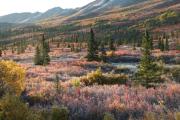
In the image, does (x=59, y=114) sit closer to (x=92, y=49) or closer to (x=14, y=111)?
(x=14, y=111)

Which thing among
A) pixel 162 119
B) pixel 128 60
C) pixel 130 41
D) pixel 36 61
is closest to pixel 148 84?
pixel 162 119

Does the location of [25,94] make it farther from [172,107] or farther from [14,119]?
[172,107]

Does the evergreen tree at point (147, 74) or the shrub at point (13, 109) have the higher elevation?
the shrub at point (13, 109)

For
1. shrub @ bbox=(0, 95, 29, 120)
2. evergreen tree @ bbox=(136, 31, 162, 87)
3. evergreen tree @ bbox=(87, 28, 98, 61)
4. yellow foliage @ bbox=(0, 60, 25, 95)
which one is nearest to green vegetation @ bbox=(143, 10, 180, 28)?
evergreen tree @ bbox=(87, 28, 98, 61)

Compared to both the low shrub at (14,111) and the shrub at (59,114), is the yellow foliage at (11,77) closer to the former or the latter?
the low shrub at (14,111)

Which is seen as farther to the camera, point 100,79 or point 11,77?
point 100,79

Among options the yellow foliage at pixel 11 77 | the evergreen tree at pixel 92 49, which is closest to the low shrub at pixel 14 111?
the yellow foliage at pixel 11 77

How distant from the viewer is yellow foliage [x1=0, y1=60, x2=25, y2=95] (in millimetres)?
15203

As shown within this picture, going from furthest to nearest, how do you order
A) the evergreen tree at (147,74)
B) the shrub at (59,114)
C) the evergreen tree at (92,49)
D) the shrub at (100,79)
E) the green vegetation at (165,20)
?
the green vegetation at (165,20)
the evergreen tree at (92,49)
the shrub at (100,79)
the evergreen tree at (147,74)
the shrub at (59,114)

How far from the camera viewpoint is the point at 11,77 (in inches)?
608

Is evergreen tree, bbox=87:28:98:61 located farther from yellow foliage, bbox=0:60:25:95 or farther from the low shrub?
the low shrub

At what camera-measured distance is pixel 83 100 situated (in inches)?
546

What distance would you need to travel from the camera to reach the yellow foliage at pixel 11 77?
599 inches

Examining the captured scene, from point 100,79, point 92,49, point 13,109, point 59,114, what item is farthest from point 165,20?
point 13,109
